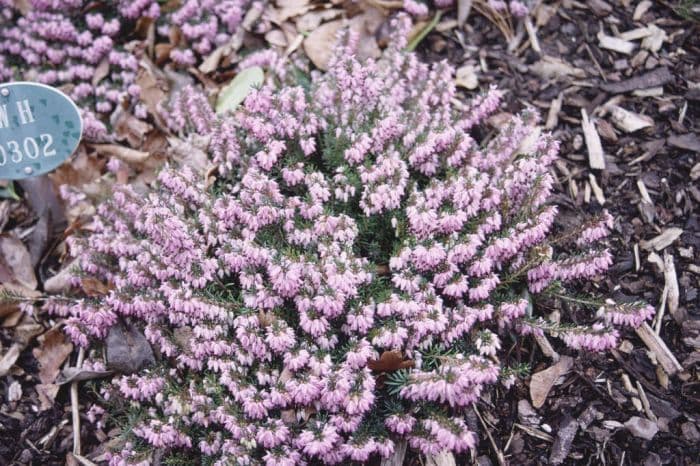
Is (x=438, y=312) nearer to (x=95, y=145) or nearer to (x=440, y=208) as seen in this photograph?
(x=440, y=208)

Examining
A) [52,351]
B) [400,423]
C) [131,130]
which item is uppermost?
[131,130]

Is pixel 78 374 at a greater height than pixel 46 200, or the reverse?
pixel 46 200

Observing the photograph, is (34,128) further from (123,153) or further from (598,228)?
(598,228)

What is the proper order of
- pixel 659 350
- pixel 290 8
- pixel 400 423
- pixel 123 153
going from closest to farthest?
pixel 400 423 < pixel 659 350 < pixel 123 153 < pixel 290 8

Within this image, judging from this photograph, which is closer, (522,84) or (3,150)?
(3,150)

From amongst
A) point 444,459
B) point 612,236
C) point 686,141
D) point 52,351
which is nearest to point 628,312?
point 612,236

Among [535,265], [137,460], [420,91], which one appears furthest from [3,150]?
[535,265]

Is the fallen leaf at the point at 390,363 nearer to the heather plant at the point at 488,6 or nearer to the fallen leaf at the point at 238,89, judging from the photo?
the fallen leaf at the point at 238,89
